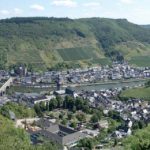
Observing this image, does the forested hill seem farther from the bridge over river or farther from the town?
the bridge over river

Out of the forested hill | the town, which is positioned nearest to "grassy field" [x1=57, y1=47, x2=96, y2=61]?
the forested hill

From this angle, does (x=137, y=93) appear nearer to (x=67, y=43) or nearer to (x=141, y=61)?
(x=141, y=61)

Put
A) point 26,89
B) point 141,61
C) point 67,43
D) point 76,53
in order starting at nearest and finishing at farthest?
point 26,89
point 141,61
point 76,53
point 67,43

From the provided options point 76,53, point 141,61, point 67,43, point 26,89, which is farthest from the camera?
point 67,43

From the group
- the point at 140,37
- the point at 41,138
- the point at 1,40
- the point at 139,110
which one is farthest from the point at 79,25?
the point at 41,138

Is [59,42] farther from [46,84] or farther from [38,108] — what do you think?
[38,108]

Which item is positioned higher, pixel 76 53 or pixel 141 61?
pixel 76 53

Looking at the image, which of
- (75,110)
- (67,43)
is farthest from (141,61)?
(75,110)
